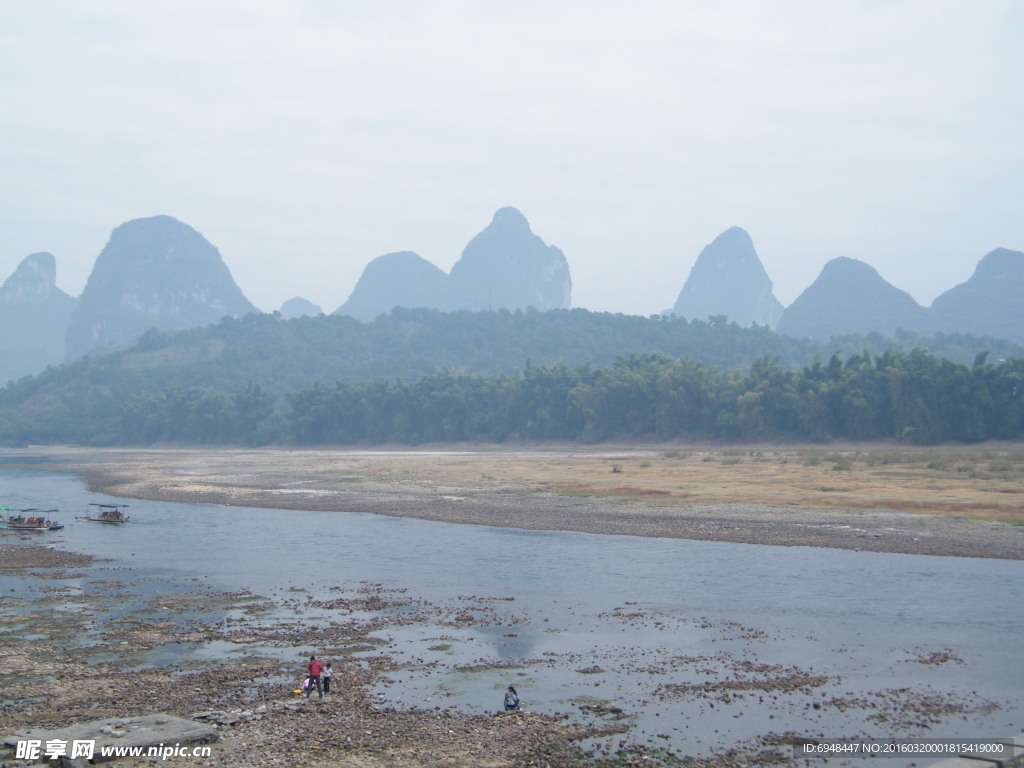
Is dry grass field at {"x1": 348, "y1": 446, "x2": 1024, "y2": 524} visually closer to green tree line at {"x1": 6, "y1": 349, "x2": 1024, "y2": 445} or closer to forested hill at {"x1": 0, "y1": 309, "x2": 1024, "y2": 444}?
green tree line at {"x1": 6, "y1": 349, "x2": 1024, "y2": 445}

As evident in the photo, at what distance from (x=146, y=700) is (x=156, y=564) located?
64.9 ft

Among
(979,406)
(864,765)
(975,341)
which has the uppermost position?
(975,341)

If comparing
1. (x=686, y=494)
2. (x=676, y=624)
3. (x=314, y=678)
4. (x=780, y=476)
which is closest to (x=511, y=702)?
(x=314, y=678)

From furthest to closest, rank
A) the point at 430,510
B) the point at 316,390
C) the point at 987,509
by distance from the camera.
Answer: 1. the point at 316,390
2. the point at 430,510
3. the point at 987,509

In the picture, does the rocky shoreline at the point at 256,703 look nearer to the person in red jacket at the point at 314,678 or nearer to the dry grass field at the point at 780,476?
the person in red jacket at the point at 314,678

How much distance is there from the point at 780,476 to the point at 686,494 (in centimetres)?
1260

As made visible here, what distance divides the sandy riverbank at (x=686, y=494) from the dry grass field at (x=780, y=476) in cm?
11

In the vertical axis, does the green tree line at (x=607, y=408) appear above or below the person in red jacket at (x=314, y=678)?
above

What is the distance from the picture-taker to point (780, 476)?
217 ft

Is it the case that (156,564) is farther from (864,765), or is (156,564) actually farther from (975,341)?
(975,341)

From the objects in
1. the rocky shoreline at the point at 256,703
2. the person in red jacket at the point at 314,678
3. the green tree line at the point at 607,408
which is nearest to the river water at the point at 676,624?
the rocky shoreline at the point at 256,703

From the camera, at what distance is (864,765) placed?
52.7ft

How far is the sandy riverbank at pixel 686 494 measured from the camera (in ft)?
136

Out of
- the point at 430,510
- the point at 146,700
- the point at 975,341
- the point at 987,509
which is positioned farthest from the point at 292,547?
the point at 975,341
